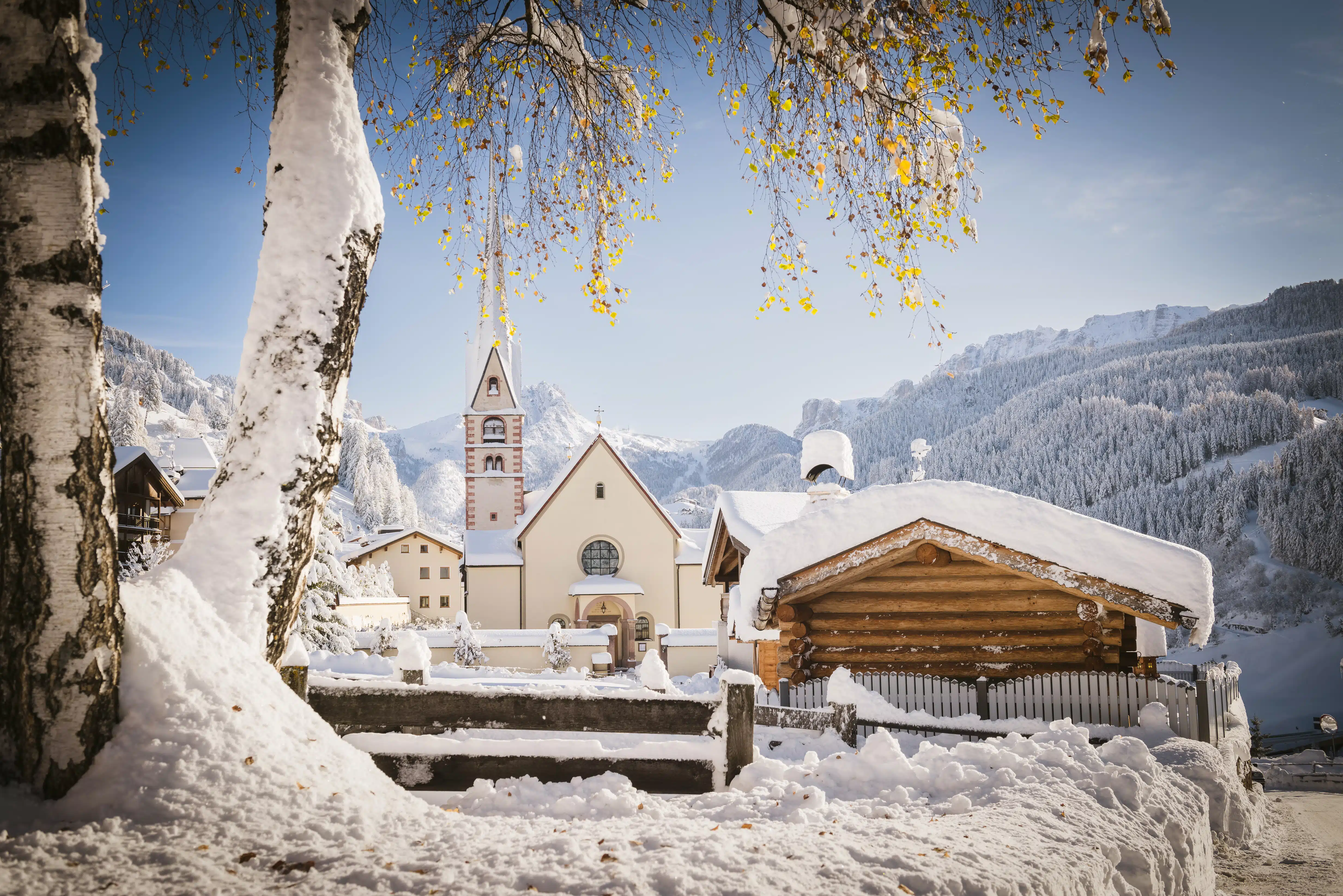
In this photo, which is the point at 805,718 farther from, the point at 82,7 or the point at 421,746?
the point at 82,7

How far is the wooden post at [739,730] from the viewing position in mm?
5156

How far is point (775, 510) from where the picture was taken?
21.2 meters

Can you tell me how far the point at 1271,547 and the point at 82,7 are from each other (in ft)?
260

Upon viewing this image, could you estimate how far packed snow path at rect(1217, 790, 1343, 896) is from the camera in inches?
261

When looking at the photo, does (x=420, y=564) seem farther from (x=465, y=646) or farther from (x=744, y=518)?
(x=744, y=518)

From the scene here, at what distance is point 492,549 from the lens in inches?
1350

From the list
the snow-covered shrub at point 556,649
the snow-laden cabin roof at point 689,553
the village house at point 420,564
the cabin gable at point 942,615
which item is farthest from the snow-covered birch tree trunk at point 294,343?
the village house at point 420,564

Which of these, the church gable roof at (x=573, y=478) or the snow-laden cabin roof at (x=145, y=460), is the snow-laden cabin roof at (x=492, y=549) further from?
the snow-laden cabin roof at (x=145, y=460)

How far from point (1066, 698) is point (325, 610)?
17.9m

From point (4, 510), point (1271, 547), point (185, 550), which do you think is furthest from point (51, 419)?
point (1271, 547)

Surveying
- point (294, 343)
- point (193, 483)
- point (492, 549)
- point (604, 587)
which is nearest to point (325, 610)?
point (492, 549)

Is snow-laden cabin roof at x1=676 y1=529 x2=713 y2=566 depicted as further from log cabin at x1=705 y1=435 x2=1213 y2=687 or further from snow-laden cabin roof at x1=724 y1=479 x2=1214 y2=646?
snow-laden cabin roof at x1=724 y1=479 x2=1214 y2=646

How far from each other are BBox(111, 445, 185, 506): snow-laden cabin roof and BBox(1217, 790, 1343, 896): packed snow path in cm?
2545

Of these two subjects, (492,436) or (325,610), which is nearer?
(325,610)
